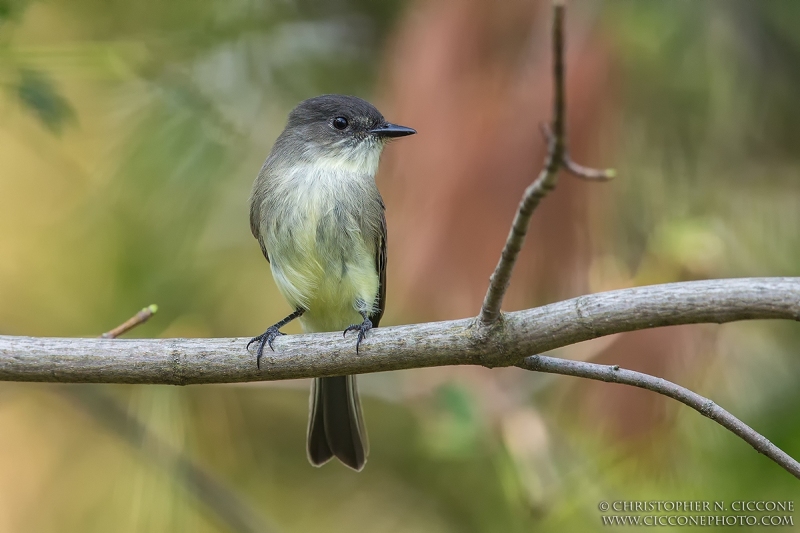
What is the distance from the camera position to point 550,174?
4.41 ft

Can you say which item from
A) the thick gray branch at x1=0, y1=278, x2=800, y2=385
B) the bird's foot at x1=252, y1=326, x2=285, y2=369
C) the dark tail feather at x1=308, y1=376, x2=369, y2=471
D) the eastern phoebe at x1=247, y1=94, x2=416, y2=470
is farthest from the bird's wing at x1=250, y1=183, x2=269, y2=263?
the thick gray branch at x1=0, y1=278, x2=800, y2=385

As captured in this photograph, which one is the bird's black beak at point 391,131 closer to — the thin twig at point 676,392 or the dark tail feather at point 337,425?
the dark tail feather at point 337,425

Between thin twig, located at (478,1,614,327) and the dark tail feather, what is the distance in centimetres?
119

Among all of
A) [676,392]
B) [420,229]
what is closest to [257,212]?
[420,229]

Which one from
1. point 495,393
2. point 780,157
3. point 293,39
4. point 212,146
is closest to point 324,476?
point 495,393

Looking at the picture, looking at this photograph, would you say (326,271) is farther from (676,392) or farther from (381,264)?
(676,392)

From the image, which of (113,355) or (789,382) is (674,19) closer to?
(789,382)

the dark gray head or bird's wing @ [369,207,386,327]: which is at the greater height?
the dark gray head

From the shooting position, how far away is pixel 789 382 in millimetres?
3367

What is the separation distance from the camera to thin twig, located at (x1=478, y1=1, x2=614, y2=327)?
3.94 feet

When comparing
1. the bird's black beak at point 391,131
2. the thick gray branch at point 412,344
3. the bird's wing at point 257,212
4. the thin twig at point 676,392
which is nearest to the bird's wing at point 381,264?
the bird's black beak at point 391,131

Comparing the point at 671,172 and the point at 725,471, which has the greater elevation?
the point at 671,172

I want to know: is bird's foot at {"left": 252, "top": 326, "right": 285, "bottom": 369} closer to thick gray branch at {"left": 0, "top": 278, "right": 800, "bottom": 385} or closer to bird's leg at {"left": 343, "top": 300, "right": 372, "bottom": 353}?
thick gray branch at {"left": 0, "top": 278, "right": 800, "bottom": 385}

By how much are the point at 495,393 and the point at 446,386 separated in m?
0.34
